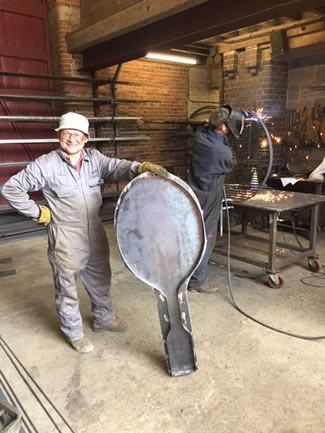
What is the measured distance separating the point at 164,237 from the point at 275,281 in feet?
5.63

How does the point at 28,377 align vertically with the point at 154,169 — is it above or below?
below

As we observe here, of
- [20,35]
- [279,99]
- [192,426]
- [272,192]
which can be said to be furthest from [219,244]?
[20,35]

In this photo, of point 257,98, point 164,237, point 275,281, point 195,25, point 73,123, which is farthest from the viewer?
point 257,98

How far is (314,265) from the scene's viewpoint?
3.69 meters

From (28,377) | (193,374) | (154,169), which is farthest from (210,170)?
(28,377)

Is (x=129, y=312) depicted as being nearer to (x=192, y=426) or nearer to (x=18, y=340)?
(x=18, y=340)

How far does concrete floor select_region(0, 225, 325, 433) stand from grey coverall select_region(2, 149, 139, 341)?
1.10 ft

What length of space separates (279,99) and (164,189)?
15.3 feet

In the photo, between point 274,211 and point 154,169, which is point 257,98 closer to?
point 274,211

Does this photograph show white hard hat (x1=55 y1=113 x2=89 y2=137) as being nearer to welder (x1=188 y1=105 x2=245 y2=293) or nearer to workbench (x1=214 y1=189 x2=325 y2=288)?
welder (x1=188 y1=105 x2=245 y2=293)

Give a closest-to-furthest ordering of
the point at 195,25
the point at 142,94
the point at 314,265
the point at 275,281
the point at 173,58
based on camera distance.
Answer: the point at 275,281, the point at 195,25, the point at 314,265, the point at 173,58, the point at 142,94

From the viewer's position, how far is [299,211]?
5004 mm

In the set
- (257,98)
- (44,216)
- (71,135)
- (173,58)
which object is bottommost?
(44,216)

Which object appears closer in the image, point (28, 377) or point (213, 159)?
point (28, 377)
